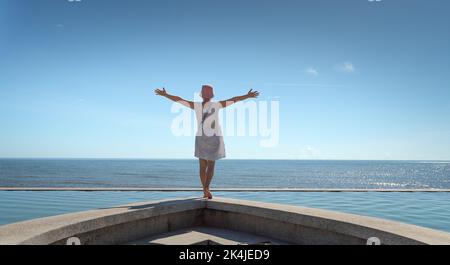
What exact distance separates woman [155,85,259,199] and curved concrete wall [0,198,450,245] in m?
0.61

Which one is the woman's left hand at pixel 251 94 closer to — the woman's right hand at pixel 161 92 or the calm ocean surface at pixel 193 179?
the woman's right hand at pixel 161 92

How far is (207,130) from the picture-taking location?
16.7 feet

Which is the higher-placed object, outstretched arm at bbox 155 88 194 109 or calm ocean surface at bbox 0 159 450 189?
outstretched arm at bbox 155 88 194 109

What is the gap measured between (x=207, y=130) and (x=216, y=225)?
5.12 ft

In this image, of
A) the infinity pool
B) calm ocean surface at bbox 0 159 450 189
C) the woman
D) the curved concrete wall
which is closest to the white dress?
the woman

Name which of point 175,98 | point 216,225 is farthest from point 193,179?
point 216,225

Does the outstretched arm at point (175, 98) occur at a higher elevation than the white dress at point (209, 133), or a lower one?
higher

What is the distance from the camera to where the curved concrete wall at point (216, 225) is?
2.78 m

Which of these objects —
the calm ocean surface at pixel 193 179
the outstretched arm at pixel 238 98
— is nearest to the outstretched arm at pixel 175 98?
the outstretched arm at pixel 238 98

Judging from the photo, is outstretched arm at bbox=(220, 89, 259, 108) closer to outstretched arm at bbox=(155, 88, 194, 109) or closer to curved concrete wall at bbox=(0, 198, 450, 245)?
outstretched arm at bbox=(155, 88, 194, 109)

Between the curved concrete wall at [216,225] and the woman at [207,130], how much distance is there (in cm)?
61

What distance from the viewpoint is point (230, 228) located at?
451 centimetres

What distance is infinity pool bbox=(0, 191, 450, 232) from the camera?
6.98m
